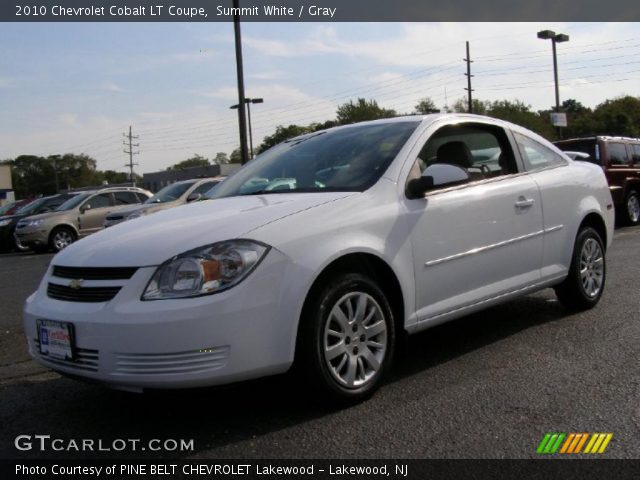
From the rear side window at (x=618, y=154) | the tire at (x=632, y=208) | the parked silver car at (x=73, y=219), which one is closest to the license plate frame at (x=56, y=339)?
the rear side window at (x=618, y=154)

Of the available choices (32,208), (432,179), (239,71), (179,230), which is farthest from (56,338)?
(32,208)

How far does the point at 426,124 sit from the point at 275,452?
7.71ft

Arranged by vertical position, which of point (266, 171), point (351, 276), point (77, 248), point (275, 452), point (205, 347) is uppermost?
point (266, 171)

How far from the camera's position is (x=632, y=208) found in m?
13.7

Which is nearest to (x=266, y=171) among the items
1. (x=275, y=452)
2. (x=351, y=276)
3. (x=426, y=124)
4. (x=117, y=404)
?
(x=426, y=124)

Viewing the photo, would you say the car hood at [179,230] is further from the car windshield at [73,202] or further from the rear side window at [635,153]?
the car windshield at [73,202]

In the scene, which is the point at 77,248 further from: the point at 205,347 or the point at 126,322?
the point at 205,347

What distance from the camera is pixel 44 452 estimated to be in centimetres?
302

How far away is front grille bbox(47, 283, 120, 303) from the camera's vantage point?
3.05 metres

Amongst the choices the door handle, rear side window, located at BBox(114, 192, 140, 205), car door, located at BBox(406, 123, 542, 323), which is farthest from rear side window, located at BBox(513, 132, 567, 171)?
rear side window, located at BBox(114, 192, 140, 205)

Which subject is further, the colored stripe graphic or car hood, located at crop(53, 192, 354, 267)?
car hood, located at crop(53, 192, 354, 267)

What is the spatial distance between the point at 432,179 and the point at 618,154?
36.2ft

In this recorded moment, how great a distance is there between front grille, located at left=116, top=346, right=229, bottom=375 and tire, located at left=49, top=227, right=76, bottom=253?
46.3 feet

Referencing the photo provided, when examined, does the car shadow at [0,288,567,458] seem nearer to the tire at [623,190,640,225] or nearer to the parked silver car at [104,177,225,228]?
the parked silver car at [104,177,225,228]
